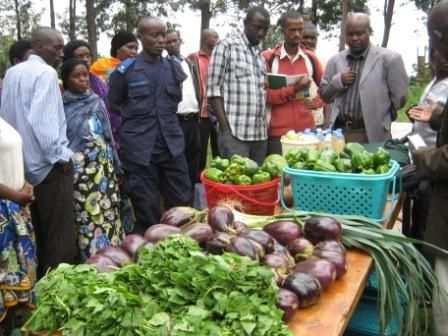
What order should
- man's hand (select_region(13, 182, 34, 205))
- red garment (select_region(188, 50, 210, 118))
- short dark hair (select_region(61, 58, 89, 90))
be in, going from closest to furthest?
1. man's hand (select_region(13, 182, 34, 205))
2. short dark hair (select_region(61, 58, 89, 90))
3. red garment (select_region(188, 50, 210, 118))

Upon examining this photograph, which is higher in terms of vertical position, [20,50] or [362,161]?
[20,50]

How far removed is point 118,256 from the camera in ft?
6.66

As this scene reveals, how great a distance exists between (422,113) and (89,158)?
2289 millimetres

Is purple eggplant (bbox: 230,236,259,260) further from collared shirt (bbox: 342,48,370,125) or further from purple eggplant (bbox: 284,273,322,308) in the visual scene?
collared shirt (bbox: 342,48,370,125)

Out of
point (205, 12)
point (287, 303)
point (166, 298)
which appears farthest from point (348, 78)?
point (205, 12)

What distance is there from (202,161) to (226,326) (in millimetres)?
5017

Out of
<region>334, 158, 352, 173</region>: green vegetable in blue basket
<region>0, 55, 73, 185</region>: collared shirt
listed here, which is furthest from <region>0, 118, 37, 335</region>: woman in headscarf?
<region>334, 158, 352, 173</region>: green vegetable in blue basket

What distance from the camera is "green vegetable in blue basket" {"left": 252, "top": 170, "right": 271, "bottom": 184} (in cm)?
298

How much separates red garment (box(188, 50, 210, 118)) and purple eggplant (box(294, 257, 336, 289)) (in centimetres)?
424

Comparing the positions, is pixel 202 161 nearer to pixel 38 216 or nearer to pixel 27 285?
pixel 38 216

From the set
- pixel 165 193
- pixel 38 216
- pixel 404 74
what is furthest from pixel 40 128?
pixel 404 74

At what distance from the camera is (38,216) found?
3906 millimetres

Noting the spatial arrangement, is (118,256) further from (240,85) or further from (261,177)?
(240,85)

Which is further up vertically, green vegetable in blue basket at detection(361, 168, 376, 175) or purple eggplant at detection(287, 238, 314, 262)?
green vegetable in blue basket at detection(361, 168, 376, 175)
